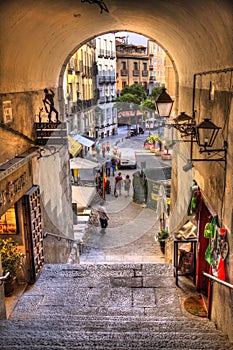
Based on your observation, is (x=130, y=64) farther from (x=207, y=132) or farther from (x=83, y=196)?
(x=207, y=132)

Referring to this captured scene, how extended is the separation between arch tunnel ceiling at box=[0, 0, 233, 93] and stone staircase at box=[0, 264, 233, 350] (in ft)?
12.8

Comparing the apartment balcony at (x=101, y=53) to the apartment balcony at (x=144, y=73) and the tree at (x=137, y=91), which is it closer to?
the tree at (x=137, y=91)

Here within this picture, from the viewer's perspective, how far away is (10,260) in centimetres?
756

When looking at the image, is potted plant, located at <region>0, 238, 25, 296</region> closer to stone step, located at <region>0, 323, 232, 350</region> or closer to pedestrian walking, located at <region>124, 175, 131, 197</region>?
stone step, located at <region>0, 323, 232, 350</region>

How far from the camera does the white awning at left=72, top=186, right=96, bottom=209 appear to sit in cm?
1683

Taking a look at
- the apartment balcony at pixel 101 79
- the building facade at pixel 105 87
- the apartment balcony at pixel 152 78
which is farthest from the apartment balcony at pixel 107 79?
the apartment balcony at pixel 152 78

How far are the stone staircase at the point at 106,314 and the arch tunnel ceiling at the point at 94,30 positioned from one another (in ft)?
12.8

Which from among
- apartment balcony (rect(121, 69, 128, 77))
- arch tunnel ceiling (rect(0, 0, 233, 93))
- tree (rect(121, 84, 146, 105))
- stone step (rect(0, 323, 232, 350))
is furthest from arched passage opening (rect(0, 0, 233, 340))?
apartment balcony (rect(121, 69, 128, 77))

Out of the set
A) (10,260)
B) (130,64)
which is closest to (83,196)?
(10,260)

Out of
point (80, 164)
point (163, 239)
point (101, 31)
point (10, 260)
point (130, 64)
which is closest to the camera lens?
point (10, 260)

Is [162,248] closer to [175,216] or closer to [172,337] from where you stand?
[175,216]

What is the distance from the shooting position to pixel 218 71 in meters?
6.12

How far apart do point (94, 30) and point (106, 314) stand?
6969 millimetres

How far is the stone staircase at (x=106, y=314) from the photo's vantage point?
5.25 metres
